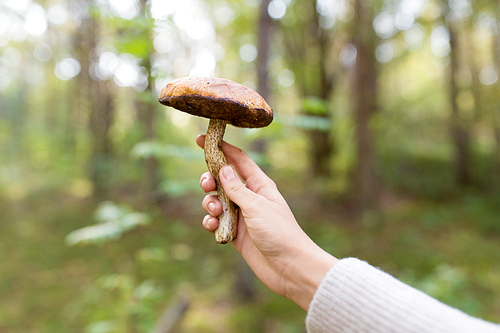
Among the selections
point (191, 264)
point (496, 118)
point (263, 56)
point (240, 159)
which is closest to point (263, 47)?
point (263, 56)

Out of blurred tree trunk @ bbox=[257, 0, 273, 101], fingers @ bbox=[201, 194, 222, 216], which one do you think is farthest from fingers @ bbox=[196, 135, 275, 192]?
blurred tree trunk @ bbox=[257, 0, 273, 101]

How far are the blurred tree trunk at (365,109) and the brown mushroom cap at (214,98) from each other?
6.21 m

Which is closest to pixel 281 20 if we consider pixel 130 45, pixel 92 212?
pixel 130 45

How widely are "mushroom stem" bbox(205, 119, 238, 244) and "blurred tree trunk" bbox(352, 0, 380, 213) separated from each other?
20.1 ft

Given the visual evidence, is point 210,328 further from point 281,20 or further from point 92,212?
point 281,20

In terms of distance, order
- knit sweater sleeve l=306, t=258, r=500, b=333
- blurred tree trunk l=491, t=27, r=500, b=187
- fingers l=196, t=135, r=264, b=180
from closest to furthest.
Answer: knit sweater sleeve l=306, t=258, r=500, b=333 < fingers l=196, t=135, r=264, b=180 < blurred tree trunk l=491, t=27, r=500, b=187

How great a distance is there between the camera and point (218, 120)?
72.5 inches

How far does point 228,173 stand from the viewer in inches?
70.4

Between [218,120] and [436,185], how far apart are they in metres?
11.7

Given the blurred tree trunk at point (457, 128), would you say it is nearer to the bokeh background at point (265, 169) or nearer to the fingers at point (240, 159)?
the bokeh background at point (265, 169)

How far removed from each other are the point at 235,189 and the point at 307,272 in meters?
0.64

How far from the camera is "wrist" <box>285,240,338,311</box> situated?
1.36m

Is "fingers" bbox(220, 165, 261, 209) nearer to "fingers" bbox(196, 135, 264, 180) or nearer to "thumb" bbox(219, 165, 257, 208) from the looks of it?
"thumb" bbox(219, 165, 257, 208)

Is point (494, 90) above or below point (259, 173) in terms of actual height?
above
